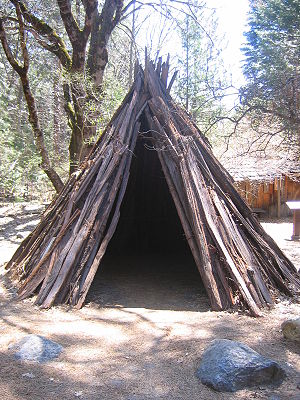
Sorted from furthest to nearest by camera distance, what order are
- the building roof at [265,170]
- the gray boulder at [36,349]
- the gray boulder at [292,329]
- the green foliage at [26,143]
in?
the building roof at [265,170], the green foliage at [26,143], the gray boulder at [292,329], the gray boulder at [36,349]

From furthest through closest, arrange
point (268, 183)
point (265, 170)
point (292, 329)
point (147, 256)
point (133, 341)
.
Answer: point (268, 183), point (265, 170), point (147, 256), point (133, 341), point (292, 329)

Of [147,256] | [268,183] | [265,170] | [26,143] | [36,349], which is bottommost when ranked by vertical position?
[147,256]

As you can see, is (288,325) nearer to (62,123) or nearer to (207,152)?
(207,152)

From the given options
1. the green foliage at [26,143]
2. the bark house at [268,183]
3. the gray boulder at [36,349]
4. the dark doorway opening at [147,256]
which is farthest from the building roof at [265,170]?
the gray boulder at [36,349]

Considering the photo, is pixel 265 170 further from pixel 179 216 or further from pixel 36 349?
pixel 36 349

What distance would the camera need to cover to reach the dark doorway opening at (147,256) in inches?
221

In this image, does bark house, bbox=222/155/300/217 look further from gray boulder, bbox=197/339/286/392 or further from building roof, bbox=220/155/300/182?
gray boulder, bbox=197/339/286/392

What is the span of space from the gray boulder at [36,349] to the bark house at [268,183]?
12994mm

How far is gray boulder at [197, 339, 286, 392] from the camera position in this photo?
2.98m

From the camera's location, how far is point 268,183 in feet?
54.8

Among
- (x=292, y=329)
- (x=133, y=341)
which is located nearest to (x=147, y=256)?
(x=133, y=341)

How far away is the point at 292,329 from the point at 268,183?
535 inches

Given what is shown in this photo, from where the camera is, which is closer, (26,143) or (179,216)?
(179,216)

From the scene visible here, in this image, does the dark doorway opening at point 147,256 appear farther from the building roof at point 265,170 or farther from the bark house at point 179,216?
the building roof at point 265,170
